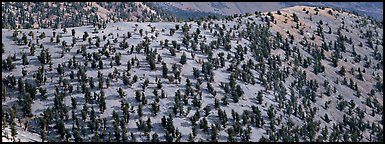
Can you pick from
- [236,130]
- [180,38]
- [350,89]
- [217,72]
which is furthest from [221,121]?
[350,89]

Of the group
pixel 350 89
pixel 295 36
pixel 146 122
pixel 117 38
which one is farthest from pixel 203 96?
pixel 295 36

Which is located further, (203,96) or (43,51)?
(43,51)

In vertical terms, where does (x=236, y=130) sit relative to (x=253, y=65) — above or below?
below

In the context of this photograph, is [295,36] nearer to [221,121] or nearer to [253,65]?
[253,65]

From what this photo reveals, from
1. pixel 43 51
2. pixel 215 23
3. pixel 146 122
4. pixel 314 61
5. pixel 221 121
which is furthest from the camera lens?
pixel 215 23

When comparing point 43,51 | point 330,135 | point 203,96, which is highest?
point 43,51

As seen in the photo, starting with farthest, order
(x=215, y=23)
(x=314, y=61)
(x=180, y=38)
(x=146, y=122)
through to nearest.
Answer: (x=215, y=23)
(x=314, y=61)
(x=180, y=38)
(x=146, y=122)
